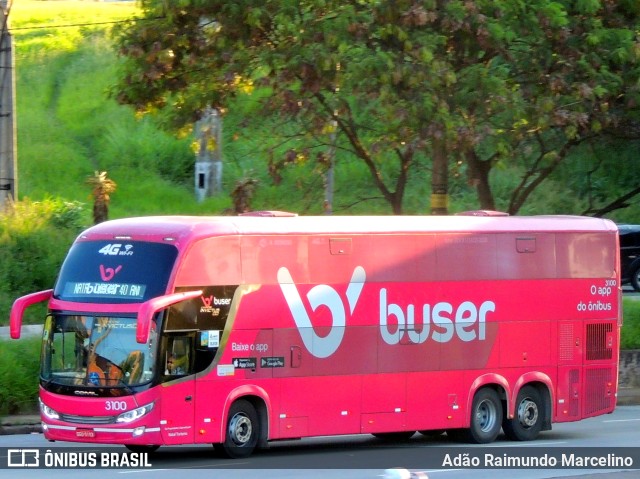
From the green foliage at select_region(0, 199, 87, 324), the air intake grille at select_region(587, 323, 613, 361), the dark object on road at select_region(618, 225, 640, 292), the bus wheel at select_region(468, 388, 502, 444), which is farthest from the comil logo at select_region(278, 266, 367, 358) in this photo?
the dark object on road at select_region(618, 225, 640, 292)

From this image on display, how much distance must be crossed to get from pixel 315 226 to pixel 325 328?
1398 mm

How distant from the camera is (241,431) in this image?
1526 centimetres

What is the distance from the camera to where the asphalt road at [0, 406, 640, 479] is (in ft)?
45.0

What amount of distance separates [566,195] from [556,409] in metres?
29.9

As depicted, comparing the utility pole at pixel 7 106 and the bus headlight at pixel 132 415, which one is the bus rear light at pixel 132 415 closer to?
the bus headlight at pixel 132 415

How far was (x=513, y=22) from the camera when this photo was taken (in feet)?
70.8

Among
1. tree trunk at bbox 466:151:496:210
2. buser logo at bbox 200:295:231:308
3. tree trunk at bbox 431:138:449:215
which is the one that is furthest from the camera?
tree trunk at bbox 466:151:496:210

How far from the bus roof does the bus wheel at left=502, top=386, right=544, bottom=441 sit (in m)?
2.57

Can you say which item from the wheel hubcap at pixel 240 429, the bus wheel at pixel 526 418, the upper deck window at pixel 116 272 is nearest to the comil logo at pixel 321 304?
the wheel hubcap at pixel 240 429

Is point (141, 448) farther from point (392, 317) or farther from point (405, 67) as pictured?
point (405, 67)

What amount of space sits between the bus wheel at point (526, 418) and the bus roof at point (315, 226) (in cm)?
257

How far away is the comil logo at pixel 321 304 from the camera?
15695 millimetres

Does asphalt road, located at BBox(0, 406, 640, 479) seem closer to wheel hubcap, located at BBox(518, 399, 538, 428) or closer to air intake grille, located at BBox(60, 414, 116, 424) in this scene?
wheel hubcap, located at BBox(518, 399, 538, 428)

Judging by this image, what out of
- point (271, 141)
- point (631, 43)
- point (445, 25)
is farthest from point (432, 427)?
point (271, 141)
